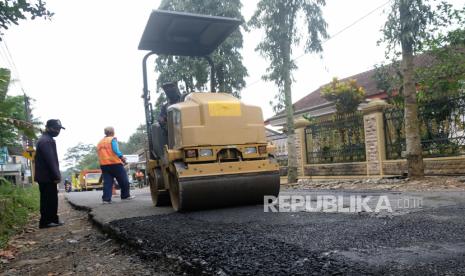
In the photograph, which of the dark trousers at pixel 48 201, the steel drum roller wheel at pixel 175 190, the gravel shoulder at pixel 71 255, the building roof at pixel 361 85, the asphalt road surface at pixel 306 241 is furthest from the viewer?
the building roof at pixel 361 85

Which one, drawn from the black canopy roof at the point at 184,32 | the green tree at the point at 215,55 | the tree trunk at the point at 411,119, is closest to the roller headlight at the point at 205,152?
the black canopy roof at the point at 184,32

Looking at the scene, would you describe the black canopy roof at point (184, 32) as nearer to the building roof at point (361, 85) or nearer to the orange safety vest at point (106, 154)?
the orange safety vest at point (106, 154)

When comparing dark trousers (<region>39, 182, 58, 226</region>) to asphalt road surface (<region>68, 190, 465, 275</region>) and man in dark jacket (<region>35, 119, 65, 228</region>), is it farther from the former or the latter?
asphalt road surface (<region>68, 190, 465, 275</region>)

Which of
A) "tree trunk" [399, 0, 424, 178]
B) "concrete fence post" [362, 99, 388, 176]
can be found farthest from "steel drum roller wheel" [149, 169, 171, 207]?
"concrete fence post" [362, 99, 388, 176]

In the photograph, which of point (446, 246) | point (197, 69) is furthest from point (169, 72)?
point (446, 246)

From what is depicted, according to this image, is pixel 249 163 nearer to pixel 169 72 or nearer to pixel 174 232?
pixel 174 232

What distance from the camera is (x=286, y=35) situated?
42.0 ft

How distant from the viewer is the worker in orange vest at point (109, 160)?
7949 millimetres

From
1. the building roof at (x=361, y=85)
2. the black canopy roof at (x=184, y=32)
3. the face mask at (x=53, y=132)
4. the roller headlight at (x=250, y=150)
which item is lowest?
the roller headlight at (x=250, y=150)

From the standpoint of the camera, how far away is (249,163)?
531cm

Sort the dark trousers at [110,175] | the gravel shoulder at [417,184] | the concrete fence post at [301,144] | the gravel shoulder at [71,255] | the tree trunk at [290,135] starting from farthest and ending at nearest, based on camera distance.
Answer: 1. the concrete fence post at [301,144]
2. the tree trunk at [290,135]
3. the dark trousers at [110,175]
4. the gravel shoulder at [417,184]
5. the gravel shoulder at [71,255]

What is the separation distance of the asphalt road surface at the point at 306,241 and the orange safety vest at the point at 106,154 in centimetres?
314

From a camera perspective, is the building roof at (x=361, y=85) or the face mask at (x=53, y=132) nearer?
the face mask at (x=53, y=132)

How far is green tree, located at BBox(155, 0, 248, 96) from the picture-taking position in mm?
15789
